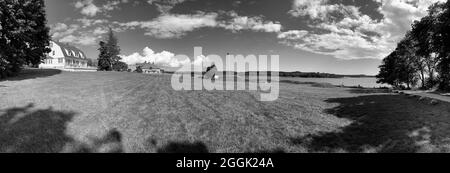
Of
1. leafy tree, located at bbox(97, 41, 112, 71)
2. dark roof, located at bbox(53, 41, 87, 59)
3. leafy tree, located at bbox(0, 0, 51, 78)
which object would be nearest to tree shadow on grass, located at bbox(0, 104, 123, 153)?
leafy tree, located at bbox(0, 0, 51, 78)

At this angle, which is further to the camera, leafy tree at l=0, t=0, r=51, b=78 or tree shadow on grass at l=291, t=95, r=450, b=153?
leafy tree at l=0, t=0, r=51, b=78

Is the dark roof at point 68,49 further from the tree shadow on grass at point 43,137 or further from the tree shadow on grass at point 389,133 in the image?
the tree shadow on grass at point 389,133

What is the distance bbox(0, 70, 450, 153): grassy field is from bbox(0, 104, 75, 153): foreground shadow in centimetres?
3

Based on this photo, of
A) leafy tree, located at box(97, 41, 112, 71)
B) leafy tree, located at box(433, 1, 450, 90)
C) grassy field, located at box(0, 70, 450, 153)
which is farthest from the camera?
leafy tree, located at box(97, 41, 112, 71)

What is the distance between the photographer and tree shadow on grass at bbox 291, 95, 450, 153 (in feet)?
24.4

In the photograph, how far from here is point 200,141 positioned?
881 centimetres

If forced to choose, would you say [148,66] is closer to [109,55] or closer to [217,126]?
[109,55]

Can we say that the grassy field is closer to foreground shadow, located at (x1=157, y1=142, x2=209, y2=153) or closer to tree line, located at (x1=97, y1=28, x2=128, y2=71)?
foreground shadow, located at (x1=157, y1=142, x2=209, y2=153)

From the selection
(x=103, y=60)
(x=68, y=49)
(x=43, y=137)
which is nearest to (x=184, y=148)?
(x=43, y=137)

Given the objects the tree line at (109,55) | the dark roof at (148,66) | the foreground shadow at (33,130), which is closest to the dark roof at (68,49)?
the tree line at (109,55)

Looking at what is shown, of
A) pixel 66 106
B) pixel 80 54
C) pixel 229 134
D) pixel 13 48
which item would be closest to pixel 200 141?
pixel 229 134

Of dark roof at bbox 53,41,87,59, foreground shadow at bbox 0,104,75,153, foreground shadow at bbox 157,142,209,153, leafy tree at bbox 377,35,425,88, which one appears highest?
dark roof at bbox 53,41,87,59
